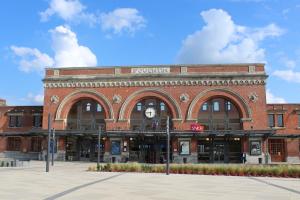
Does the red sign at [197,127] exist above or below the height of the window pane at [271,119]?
below

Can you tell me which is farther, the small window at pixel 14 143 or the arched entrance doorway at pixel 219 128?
the small window at pixel 14 143

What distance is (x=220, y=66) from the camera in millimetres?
44375

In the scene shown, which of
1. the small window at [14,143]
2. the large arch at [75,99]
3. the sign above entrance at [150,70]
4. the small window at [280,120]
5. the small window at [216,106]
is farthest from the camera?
the small window at [14,143]

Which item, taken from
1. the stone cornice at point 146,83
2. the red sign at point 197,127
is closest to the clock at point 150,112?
the stone cornice at point 146,83

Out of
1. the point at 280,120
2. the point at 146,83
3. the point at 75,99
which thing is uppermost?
the point at 146,83

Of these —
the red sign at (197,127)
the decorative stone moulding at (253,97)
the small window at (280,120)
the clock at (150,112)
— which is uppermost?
the decorative stone moulding at (253,97)

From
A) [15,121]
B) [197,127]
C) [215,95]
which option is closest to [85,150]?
[15,121]

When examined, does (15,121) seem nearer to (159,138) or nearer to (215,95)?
(159,138)

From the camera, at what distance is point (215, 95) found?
4388cm

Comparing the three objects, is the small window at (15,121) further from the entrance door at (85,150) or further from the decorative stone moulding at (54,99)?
the entrance door at (85,150)

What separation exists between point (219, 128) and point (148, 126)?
8.38 metres

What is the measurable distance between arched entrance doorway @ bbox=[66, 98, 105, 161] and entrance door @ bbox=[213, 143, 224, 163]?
1352 cm

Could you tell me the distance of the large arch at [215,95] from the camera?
4325 cm

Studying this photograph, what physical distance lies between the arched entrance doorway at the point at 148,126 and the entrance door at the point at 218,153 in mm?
5804
